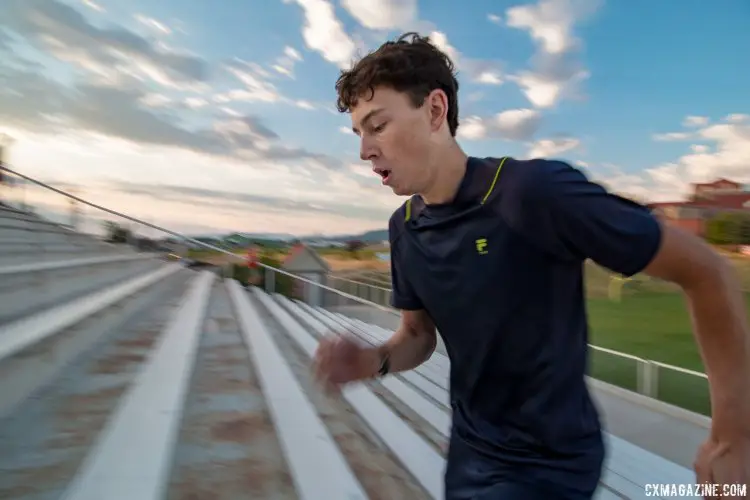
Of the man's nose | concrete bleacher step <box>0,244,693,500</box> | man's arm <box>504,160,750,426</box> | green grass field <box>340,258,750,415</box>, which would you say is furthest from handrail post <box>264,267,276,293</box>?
man's arm <box>504,160,750,426</box>

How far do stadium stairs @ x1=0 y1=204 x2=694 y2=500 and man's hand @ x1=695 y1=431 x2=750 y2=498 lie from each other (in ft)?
2.05

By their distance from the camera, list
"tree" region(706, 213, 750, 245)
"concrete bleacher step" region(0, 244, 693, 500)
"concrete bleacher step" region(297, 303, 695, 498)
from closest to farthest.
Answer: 1. "concrete bleacher step" region(0, 244, 693, 500)
2. "concrete bleacher step" region(297, 303, 695, 498)
3. "tree" region(706, 213, 750, 245)

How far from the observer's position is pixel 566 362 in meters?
0.72

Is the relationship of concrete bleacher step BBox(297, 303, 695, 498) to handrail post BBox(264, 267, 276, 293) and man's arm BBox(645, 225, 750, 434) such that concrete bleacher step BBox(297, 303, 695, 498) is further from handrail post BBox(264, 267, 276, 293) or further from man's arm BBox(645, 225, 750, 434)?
handrail post BBox(264, 267, 276, 293)

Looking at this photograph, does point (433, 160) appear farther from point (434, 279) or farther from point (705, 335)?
point (705, 335)

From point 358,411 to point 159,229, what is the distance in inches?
193

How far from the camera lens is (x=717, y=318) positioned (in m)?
0.61

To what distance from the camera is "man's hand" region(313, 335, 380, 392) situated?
2.99 feet

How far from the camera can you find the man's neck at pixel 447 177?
798mm

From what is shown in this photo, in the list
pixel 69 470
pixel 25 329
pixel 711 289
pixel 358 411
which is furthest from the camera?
pixel 358 411

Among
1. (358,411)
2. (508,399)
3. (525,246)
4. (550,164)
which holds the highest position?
(550,164)

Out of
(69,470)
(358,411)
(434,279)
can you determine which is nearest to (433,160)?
(434,279)

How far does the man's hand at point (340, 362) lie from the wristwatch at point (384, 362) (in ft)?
0.10

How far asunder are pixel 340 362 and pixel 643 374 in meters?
5.00
